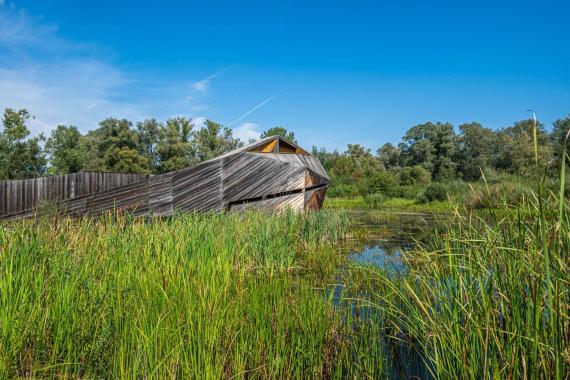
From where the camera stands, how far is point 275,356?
2.60 meters

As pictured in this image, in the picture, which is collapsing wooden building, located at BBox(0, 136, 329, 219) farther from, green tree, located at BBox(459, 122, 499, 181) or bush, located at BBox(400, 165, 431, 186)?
green tree, located at BBox(459, 122, 499, 181)

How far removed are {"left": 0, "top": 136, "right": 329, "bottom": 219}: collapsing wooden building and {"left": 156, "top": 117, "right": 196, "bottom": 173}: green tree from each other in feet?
90.7

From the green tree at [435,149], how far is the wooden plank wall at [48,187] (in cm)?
4117

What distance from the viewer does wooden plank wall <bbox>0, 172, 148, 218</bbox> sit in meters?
14.6

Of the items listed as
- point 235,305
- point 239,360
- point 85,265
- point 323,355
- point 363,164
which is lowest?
point 323,355

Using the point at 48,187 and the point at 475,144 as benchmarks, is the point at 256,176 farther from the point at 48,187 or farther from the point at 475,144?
the point at 475,144

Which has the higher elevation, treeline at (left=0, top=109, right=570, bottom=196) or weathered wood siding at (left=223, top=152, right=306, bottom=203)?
treeline at (left=0, top=109, right=570, bottom=196)

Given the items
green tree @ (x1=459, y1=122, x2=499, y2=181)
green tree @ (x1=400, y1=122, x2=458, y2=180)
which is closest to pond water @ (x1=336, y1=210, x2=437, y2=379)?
green tree @ (x1=400, y1=122, x2=458, y2=180)

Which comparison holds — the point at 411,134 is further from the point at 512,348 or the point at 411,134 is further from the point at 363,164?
the point at 512,348

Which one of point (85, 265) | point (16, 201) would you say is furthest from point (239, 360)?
point (16, 201)

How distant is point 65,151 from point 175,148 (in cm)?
1280

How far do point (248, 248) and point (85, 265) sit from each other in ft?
9.85

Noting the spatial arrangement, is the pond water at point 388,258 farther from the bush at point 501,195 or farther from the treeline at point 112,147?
the treeline at point 112,147

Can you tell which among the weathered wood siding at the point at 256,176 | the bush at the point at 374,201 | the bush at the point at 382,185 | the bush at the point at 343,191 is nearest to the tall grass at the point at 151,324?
the weathered wood siding at the point at 256,176
